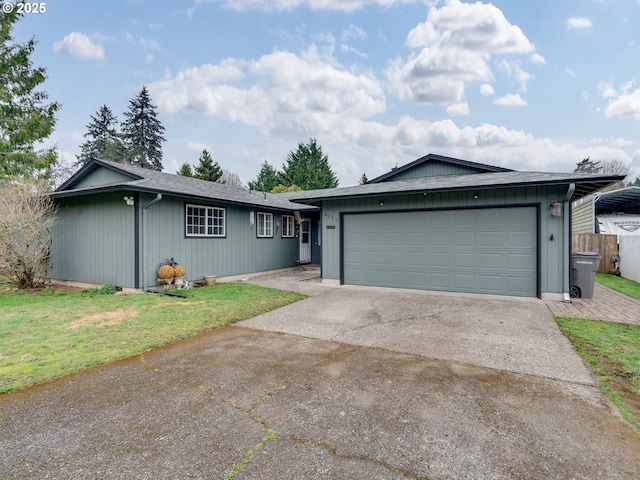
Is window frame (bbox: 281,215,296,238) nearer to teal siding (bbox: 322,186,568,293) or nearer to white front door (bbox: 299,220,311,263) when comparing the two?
white front door (bbox: 299,220,311,263)

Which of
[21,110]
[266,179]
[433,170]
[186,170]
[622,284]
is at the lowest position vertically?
[622,284]

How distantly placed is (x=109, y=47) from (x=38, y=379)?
1409 cm

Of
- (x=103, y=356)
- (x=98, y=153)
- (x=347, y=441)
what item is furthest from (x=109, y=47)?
(x=98, y=153)

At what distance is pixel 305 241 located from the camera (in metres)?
14.0

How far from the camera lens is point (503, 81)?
1250 centimetres

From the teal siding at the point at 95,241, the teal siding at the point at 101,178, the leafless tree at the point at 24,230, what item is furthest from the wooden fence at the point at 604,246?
the leafless tree at the point at 24,230

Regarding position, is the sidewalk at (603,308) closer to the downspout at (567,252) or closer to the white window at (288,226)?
the downspout at (567,252)

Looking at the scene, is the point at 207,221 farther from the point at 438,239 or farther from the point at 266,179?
the point at 266,179

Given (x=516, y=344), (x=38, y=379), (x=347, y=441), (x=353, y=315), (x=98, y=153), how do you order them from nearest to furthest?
(x=347, y=441) → (x=38, y=379) → (x=516, y=344) → (x=353, y=315) → (x=98, y=153)

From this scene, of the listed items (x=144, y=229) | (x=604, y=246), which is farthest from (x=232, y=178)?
(x=604, y=246)

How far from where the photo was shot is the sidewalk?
5543 millimetres

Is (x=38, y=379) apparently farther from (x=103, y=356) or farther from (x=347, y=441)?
(x=347, y=441)

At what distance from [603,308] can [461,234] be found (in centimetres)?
294

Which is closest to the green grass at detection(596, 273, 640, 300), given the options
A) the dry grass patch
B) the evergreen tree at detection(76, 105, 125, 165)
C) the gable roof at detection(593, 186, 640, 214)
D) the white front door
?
the gable roof at detection(593, 186, 640, 214)
